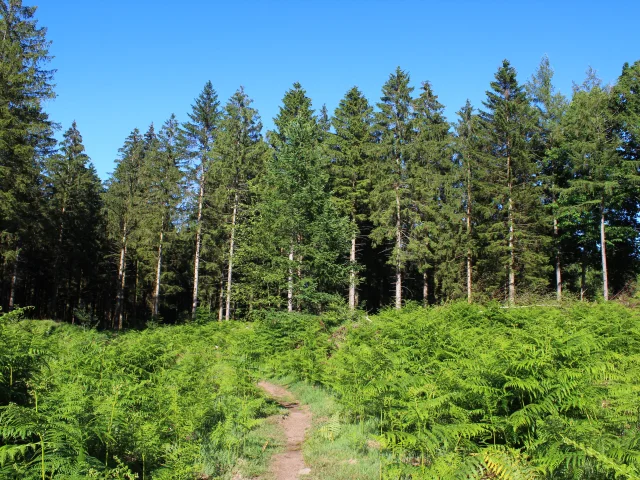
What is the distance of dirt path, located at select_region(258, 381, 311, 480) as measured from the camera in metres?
5.56

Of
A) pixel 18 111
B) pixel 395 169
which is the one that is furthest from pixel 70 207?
pixel 395 169

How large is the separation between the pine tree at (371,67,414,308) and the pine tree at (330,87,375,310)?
121cm

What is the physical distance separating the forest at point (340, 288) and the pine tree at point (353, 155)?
0.18m

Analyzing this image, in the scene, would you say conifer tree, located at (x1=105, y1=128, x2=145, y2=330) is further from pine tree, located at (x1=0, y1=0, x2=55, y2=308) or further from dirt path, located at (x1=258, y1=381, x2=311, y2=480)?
dirt path, located at (x1=258, y1=381, x2=311, y2=480)

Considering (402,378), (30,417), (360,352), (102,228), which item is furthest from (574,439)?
(102,228)

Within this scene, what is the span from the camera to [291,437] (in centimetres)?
720

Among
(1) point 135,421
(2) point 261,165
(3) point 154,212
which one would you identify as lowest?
(1) point 135,421

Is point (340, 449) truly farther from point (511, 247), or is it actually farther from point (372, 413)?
point (511, 247)

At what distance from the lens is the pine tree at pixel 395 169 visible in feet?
88.6

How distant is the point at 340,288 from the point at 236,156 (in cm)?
1168

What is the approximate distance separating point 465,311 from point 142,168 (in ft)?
94.0

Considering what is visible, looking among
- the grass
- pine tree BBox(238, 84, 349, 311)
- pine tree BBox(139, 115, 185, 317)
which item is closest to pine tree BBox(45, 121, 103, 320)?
pine tree BBox(139, 115, 185, 317)

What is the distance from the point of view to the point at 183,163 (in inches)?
1270

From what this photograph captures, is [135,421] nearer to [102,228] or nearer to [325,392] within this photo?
[325,392]
